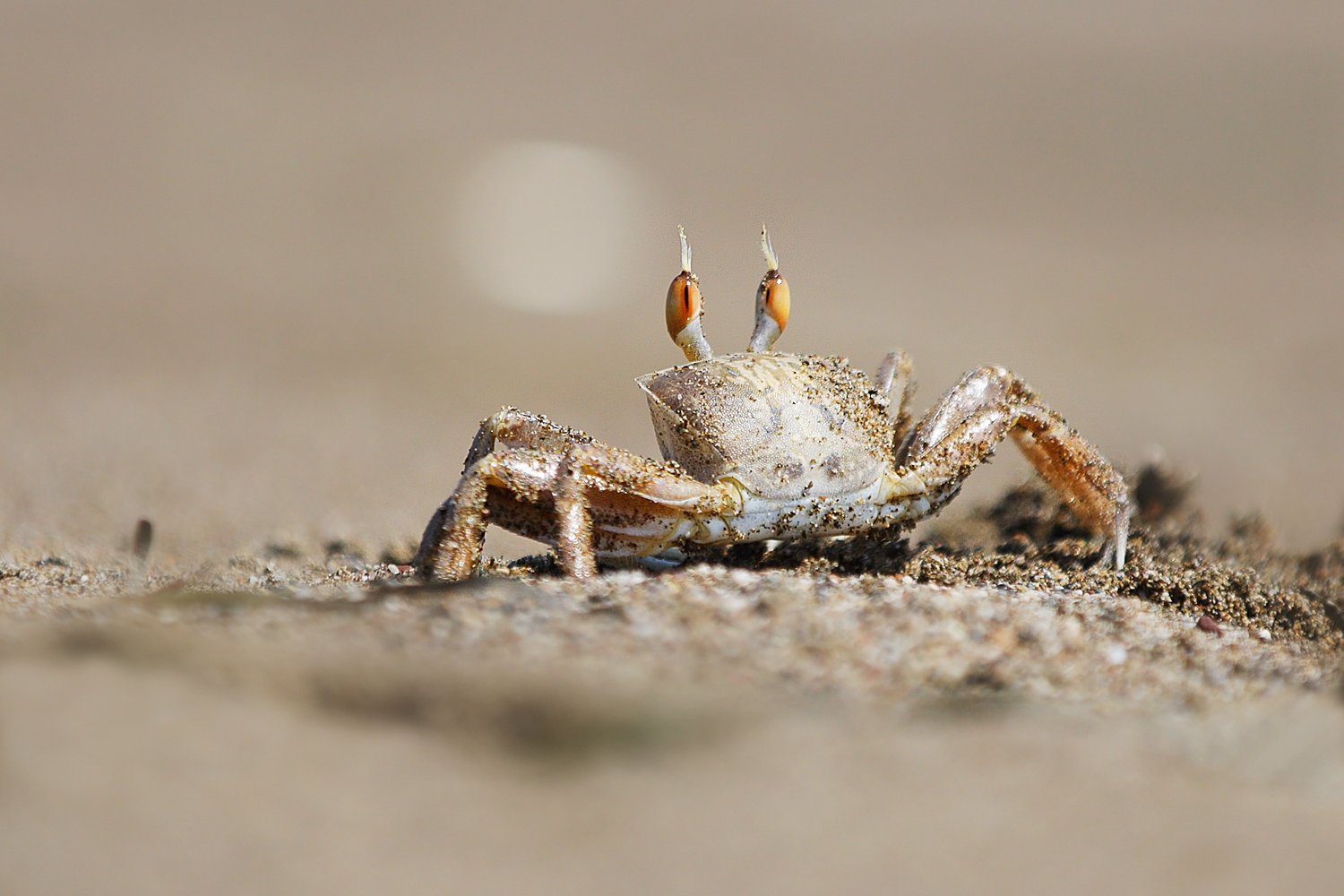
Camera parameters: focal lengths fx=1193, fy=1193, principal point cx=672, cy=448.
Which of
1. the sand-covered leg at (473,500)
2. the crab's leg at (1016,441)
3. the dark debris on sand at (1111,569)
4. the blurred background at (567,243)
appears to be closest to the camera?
the sand-covered leg at (473,500)

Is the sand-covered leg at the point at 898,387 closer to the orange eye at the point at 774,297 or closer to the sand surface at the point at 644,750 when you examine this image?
the orange eye at the point at 774,297

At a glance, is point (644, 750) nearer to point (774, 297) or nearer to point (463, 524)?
point (463, 524)

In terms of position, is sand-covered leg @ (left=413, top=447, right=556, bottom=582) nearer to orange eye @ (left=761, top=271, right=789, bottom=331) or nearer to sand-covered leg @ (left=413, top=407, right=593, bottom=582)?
sand-covered leg @ (left=413, top=407, right=593, bottom=582)

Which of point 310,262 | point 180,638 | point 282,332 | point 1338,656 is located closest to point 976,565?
point 1338,656

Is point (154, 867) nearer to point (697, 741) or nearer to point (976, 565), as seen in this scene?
point (697, 741)

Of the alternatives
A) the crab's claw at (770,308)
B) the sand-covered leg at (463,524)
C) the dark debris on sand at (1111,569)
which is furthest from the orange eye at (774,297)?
the sand-covered leg at (463,524)

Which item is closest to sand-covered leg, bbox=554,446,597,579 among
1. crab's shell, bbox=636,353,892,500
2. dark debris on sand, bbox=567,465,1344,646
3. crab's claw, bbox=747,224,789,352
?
crab's shell, bbox=636,353,892,500
